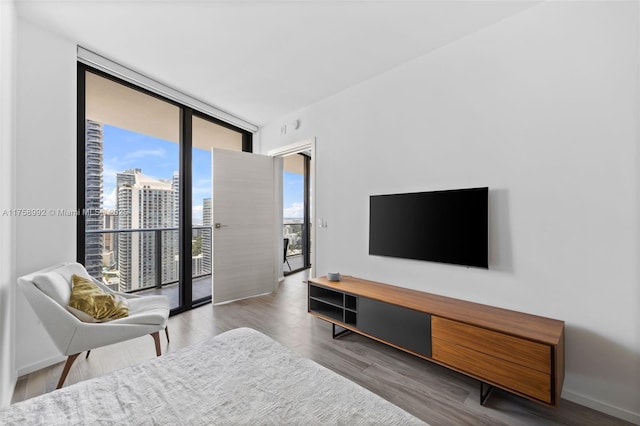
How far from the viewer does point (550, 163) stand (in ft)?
6.08

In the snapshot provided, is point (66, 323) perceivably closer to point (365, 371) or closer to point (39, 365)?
point (39, 365)

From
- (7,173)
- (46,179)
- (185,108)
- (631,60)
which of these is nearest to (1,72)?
(7,173)

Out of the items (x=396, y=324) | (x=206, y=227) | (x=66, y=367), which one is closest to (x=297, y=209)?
(x=206, y=227)

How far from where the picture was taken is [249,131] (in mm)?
4445

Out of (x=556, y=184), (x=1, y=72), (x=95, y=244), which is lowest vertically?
(x=95, y=244)

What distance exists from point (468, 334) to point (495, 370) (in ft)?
0.75

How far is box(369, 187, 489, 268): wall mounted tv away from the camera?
2.10 metres

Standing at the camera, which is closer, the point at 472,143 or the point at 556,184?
the point at 556,184

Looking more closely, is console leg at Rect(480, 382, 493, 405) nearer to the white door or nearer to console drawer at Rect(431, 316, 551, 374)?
console drawer at Rect(431, 316, 551, 374)

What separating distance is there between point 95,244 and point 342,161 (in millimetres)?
3002

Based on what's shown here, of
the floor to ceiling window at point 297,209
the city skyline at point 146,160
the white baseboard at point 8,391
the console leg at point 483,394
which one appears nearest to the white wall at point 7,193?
the white baseboard at point 8,391

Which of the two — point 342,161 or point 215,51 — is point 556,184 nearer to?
point 342,161

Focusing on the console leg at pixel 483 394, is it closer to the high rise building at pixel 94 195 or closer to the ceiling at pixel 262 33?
the ceiling at pixel 262 33

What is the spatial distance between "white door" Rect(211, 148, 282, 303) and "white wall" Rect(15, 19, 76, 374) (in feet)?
4.95
